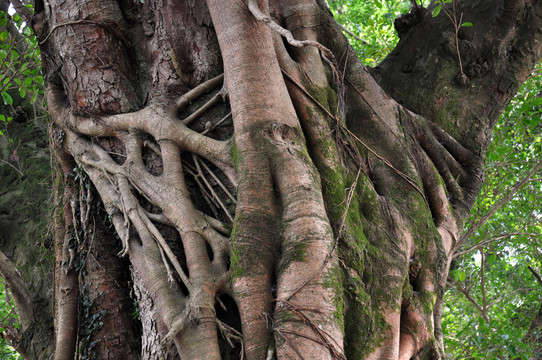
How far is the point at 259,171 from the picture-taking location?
107 inches

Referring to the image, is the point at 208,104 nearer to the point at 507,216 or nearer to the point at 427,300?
the point at 427,300

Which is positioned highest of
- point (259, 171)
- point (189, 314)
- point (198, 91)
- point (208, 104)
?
point (198, 91)

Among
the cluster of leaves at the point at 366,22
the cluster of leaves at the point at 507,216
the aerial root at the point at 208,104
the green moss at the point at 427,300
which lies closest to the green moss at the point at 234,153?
the aerial root at the point at 208,104

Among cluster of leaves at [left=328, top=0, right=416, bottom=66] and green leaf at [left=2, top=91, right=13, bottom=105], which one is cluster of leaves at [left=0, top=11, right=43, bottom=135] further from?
cluster of leaves at [left=328, top=0, right=416, bottom=66]

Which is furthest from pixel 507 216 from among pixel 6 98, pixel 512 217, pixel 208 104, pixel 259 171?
pixel 6 98

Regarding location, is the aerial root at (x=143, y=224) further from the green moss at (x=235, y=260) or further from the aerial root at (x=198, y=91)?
the aerial root at (x=198, y=91)

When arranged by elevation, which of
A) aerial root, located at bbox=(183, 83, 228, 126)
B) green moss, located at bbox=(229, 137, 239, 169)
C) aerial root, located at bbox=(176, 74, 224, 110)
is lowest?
green moss, located at bbox=(229, 137, 239, 169)

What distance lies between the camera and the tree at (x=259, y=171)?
8.16 ft

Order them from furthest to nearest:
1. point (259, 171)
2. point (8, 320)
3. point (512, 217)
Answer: point (512, 217) < point (8, 320) < point (259, 171)

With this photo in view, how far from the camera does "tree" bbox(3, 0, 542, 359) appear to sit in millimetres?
2488

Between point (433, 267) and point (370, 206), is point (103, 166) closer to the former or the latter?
point (370, 206)

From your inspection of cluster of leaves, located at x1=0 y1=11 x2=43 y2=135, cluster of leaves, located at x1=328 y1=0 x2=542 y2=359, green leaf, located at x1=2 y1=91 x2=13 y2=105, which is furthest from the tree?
cluster of leaves, located at x1=328 y1=0 x2=542 y2=359

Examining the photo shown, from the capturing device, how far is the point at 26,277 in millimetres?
4316

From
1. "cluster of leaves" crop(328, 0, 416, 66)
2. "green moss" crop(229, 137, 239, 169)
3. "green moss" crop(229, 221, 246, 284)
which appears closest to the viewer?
"green moss" crop(229, 221, 246, 284)
